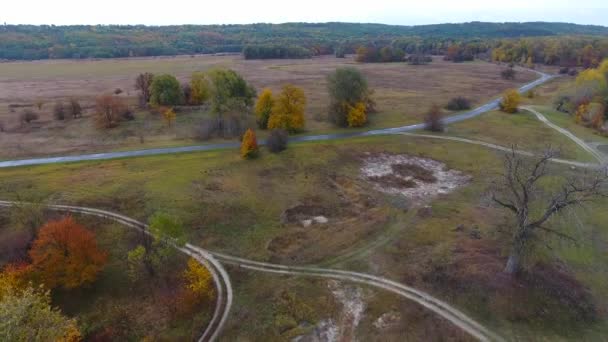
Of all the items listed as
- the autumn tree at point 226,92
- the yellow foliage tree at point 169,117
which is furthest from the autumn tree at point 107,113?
the autumn tree at point 226,92

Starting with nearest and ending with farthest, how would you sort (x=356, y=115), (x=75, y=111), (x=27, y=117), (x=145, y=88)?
(x=356, y=115)
(x=27, y=117)
(x=75, y=111)
(x=145, y=88)

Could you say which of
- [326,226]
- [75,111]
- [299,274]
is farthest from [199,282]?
[75,111]

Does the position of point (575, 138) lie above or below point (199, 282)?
above

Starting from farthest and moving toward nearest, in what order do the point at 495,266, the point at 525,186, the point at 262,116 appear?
the point at 262,116
the point at 495,266
the point at 525,186

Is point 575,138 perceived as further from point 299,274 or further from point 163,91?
point 163,91

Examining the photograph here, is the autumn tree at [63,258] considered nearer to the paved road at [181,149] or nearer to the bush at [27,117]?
the paved road at [181,149]

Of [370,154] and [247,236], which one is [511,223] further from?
[247,236]

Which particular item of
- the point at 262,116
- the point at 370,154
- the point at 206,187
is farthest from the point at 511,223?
the point at 262,116

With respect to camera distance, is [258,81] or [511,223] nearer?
[511,223]
